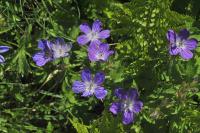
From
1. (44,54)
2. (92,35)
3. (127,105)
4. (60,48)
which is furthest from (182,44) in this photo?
(44,54)

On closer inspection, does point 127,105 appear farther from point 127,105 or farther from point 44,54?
point 44,54

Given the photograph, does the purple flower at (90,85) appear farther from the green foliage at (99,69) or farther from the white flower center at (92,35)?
the white flower center at (92,35)

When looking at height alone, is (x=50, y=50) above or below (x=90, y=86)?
above

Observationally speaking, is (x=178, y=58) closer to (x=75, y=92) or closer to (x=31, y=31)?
(x=75, y=92)

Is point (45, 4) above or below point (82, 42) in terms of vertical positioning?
above

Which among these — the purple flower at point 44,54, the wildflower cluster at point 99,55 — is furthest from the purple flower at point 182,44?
the purple flower at point 44,54

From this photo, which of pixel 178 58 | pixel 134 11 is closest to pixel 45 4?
pixel 134 11

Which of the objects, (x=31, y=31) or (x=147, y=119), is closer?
(x=147, y=119)
